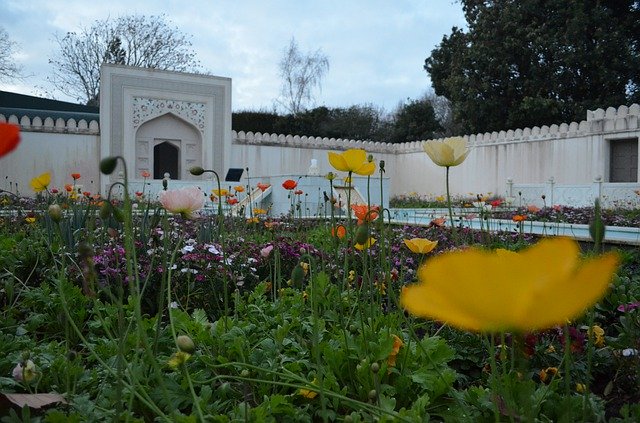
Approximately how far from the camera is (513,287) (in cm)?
33

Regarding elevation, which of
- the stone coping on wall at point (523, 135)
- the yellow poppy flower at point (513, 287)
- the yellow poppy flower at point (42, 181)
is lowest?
the yellow poppy flower at point (513, 287)

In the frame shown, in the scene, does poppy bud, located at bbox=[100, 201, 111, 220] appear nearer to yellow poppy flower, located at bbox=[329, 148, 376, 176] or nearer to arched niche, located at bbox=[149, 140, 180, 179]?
yellow poppy flower, located at bbox=[329, 148, 376, 176]

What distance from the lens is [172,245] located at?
2.70 m

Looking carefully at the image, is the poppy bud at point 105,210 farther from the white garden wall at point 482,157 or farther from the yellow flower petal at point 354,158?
the white garden wall at point 482,157

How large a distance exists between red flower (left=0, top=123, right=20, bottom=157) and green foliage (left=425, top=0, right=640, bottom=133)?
Result: 15499mm

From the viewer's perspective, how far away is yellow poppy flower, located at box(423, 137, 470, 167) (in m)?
1.09

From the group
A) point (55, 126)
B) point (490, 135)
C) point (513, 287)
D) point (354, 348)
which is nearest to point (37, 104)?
point (55, 126)

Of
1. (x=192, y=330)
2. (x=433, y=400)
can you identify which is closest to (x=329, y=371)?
(x=433, y=400)

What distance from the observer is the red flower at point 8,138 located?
447 mm

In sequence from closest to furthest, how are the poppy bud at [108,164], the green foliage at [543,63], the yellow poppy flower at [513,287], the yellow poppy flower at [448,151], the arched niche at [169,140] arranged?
the yellow poppy flower at [513,287], the poppy bud at [108,164], the yellow poppy flower at [448,151], the arched niche at [169,140], the green foliage at [543,63]

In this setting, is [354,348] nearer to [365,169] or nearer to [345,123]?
[365,169]

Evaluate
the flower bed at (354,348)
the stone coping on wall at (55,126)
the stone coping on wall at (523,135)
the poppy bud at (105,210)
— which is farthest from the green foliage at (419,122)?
the poppy bud at (105,210)

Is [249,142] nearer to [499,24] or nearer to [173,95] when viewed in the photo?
[173,95]

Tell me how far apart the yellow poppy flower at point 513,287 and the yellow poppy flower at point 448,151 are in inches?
29.1
